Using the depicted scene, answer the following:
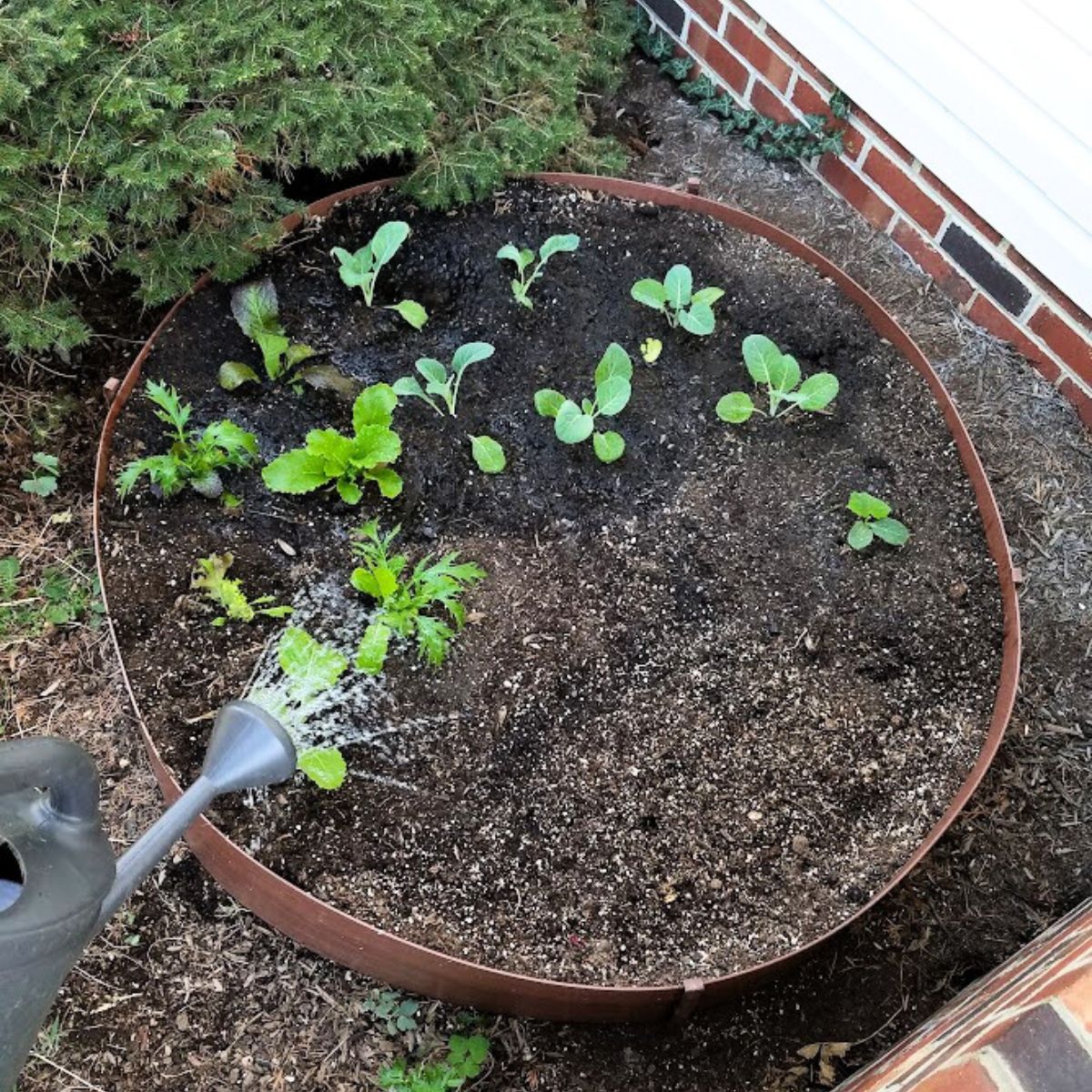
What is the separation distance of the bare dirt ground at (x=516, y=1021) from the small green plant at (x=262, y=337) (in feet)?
1.28

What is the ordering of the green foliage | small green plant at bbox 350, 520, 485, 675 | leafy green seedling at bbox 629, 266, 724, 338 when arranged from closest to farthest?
small green plant at bbox 350, 520, 485, 675
the green foliage
leafy green seedling at bbox 629, 266, 724, 338

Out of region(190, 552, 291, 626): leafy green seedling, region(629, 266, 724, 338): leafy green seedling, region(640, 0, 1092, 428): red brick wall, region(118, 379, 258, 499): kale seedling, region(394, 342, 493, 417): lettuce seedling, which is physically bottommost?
region(190, 552, 291, 626): leafy green seedling

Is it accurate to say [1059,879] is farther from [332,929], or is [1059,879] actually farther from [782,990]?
[332,929]

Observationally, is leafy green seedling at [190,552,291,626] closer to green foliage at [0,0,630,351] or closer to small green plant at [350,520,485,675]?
small green plant at [350,520,485,675]

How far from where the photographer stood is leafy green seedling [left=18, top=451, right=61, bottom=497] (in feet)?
8.25

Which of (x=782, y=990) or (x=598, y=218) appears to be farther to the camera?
(x=598, y=218)

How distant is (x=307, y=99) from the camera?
241 centimetres

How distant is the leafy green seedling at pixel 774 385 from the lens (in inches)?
97.5

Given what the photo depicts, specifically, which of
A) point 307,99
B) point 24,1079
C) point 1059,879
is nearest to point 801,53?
point 307,99

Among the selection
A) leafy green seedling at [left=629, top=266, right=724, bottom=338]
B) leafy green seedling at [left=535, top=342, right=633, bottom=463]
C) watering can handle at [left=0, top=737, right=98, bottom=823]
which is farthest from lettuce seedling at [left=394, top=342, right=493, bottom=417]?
watering can handle at [left=0, top=737, right=98, bottom=823]

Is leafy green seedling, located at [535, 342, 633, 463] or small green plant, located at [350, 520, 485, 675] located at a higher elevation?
leafy green seedling, located at [535, 342, 633, 463]

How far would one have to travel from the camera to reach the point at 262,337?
2.48 metres

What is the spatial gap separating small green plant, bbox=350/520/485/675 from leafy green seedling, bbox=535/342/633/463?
42cm

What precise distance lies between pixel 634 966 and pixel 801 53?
2512 mm
